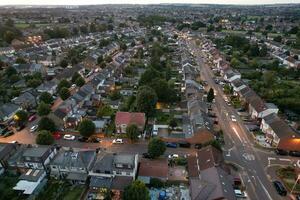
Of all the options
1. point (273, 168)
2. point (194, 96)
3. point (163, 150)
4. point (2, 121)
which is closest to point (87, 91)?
point (2, 121)

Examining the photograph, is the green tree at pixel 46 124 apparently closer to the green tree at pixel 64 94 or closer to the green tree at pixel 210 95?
the green tree at pixel 64 94

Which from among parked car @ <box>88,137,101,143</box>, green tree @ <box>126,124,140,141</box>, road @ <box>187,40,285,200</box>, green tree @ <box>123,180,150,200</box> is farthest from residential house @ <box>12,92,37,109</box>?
road @ <box>187,40,285,200</box>

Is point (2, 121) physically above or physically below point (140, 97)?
below

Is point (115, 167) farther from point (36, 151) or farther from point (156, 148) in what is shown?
point (36, 151)

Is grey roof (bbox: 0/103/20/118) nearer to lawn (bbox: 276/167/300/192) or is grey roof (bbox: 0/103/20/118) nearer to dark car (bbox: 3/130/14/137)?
dark car (bbox: 3/130/14/137)

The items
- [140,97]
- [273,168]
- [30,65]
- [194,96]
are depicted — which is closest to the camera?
[273,168]

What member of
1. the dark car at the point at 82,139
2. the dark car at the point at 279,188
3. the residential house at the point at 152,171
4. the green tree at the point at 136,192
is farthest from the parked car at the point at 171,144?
the dark car at the point at 279,188

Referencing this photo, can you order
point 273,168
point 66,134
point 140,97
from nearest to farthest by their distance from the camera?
point 273,168, point 66,134, point 140,97

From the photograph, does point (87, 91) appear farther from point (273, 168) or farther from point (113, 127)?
point (273, 168)
